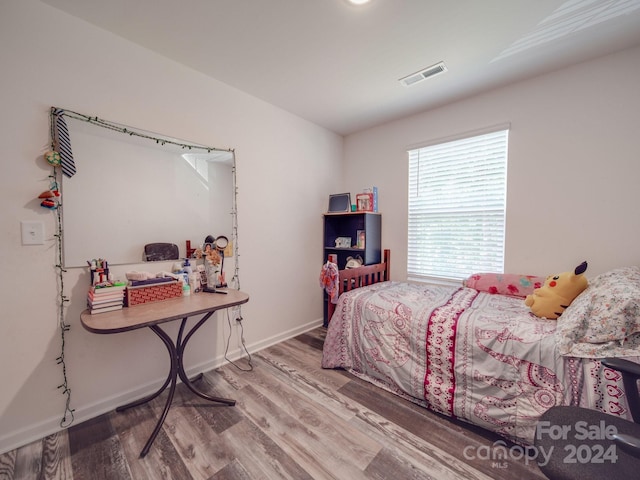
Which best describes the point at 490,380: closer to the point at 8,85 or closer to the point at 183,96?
the point at 183,96

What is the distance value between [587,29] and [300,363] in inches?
124

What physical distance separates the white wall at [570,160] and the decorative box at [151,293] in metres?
2.68

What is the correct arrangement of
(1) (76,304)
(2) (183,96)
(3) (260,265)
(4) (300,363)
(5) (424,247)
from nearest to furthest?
(1) (76,304) < (2) (183,96) < (4) (300,363) < (3) (260,265) < (5) (424,247)

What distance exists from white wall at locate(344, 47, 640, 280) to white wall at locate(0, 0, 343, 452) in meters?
1.90

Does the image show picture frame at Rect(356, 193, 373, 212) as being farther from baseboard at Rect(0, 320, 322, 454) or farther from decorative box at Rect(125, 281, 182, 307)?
decorative box at Rect(125, 281, 182, 307)

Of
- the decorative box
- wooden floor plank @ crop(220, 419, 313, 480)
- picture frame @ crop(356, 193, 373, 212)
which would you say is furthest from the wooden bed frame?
the decorative box

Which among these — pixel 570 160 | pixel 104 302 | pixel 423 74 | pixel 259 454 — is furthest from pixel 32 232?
pixel 570 160

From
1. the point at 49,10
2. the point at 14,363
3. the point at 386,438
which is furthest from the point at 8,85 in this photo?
the point at 386,438

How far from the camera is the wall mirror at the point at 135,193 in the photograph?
1.61 metres

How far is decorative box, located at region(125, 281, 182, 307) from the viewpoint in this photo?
1647 mm

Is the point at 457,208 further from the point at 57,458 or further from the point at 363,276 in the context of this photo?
the point at 57,458

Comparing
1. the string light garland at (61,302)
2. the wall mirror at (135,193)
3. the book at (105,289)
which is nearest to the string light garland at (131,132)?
the wall mirror at (135,193)

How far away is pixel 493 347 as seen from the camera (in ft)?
4.94

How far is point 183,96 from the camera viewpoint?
80.0 inches
